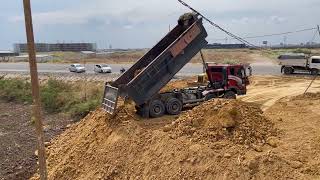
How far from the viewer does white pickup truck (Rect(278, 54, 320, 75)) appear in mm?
42562

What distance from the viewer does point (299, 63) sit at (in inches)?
1725

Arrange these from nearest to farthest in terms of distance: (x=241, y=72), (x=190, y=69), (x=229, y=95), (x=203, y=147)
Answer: (x=203, y=147), (x=229, y=95), (x=241, y=72), (x=190, y=69)

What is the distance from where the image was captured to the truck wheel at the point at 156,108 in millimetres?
19641

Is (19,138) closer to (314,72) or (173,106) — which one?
(173,106)

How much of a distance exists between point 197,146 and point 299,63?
32.4 meters

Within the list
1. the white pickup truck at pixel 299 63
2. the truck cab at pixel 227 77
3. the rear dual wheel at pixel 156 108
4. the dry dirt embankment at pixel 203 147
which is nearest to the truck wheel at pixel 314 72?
the white pickup truck at pixel 299 63

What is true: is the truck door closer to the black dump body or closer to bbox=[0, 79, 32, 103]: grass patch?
the black dump body

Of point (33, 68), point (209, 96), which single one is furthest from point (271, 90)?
point (33, 68)

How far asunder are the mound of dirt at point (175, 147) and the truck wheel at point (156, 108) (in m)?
0.99

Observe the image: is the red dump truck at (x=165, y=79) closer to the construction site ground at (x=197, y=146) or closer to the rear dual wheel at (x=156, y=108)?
the rear dual wheel at (x=156, y=108)

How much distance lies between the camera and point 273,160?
41.5ft

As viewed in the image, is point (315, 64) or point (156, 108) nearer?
point (156, 108)

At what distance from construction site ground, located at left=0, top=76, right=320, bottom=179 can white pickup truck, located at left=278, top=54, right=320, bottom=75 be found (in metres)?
23.4

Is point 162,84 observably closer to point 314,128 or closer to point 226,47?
point 314,128
